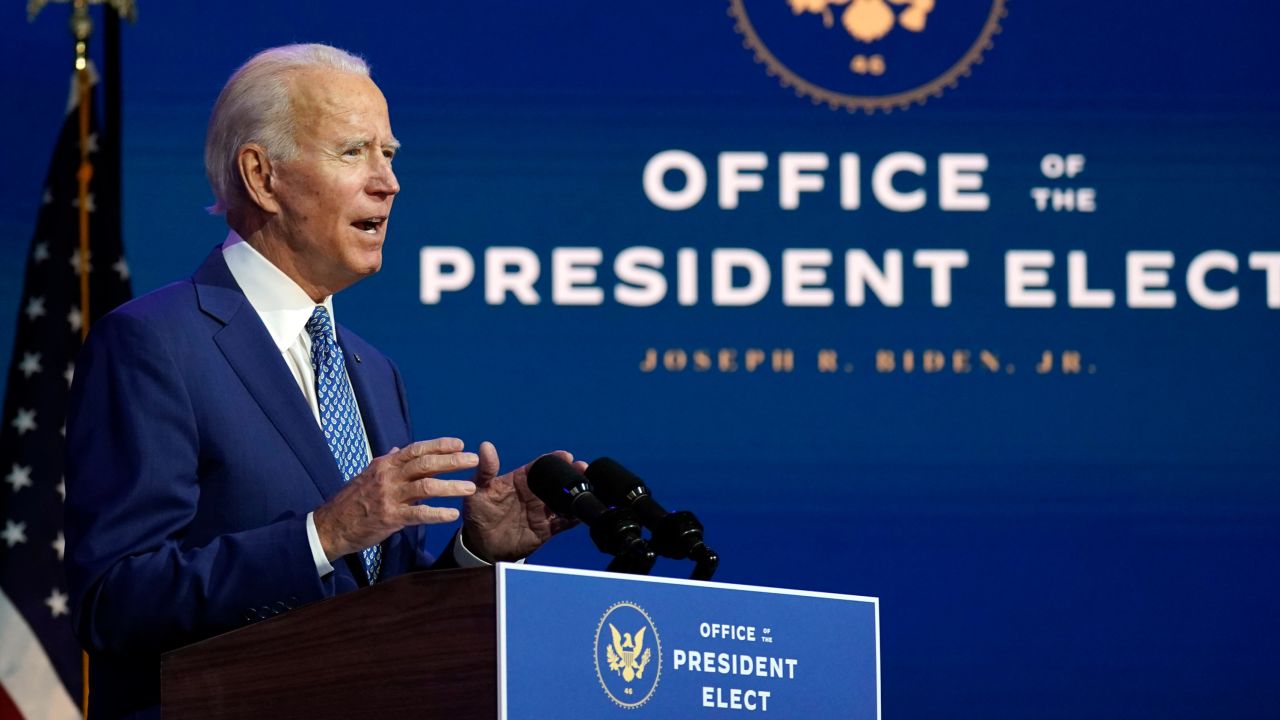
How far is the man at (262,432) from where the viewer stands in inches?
73.9

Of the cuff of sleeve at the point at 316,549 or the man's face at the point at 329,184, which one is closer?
the cuff of sleeve at the point at 316,549

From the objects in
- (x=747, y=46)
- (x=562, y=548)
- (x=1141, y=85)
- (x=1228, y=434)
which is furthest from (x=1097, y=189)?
(x=562, y=548)

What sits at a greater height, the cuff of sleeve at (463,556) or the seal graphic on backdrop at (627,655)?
the cuff of sleeve at (463,556)

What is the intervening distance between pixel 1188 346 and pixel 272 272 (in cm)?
272

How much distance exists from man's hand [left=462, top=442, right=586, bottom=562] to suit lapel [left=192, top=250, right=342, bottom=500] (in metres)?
0.19

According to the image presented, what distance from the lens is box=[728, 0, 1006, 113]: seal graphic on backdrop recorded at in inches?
168

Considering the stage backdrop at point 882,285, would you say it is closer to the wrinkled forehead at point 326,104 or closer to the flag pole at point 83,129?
the flag pole at point 83,129

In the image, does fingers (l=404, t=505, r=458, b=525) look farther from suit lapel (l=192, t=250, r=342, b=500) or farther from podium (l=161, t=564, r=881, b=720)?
suit lapel (l=192, t=250, r=342, b=500)

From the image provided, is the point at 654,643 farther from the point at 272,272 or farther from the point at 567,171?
the point at 567,171

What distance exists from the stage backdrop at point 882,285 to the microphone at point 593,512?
2131 millimetres

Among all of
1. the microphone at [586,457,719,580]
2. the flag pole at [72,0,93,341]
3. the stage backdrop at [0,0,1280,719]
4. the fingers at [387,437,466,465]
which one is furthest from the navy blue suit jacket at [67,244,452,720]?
the flag pole at [72,0,93,341]

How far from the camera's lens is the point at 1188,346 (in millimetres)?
4215

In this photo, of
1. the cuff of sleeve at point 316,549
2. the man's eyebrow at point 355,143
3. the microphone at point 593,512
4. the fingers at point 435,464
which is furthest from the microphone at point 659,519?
the man's eyebrow at point 355,143

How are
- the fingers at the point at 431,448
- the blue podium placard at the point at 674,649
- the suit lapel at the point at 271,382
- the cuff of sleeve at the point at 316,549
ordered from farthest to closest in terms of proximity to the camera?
the suit lapel at the point at 271,382
the cuff of sleeve at the point at 316,549
the fingers at the point at 431,448
the blue podium placard at the point at 674,649
